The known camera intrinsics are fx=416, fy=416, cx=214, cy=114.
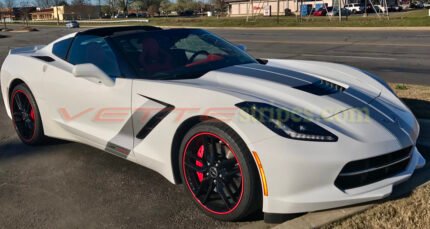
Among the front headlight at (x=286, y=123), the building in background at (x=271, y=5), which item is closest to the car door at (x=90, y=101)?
the front headlight at (x=286, y=123)

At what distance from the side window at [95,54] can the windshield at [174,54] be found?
13 cm

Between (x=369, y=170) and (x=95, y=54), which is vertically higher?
(x=95, y=54)

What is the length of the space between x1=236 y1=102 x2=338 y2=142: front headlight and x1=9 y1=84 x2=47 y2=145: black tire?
274 centimetres

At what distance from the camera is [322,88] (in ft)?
11.0

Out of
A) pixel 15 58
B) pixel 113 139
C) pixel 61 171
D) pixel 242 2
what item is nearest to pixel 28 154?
pixel 61 171

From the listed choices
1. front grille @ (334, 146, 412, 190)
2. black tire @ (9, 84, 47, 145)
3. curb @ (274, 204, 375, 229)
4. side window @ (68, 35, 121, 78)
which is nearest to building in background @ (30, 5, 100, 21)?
black tire @ (9, 84, 47, 145)

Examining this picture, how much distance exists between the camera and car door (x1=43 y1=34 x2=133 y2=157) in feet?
11.6

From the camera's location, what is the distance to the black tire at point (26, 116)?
4.56 metres

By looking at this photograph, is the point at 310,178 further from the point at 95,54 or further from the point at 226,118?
the point at 95,54

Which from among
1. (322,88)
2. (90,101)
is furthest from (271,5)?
(322,88)

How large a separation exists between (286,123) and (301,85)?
75 centimetres

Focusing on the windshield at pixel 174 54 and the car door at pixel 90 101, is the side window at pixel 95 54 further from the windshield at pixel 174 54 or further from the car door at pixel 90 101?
the windshield at pixel 174 54

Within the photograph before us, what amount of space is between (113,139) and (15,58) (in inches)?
82.8

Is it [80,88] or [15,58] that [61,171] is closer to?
[80,88]
